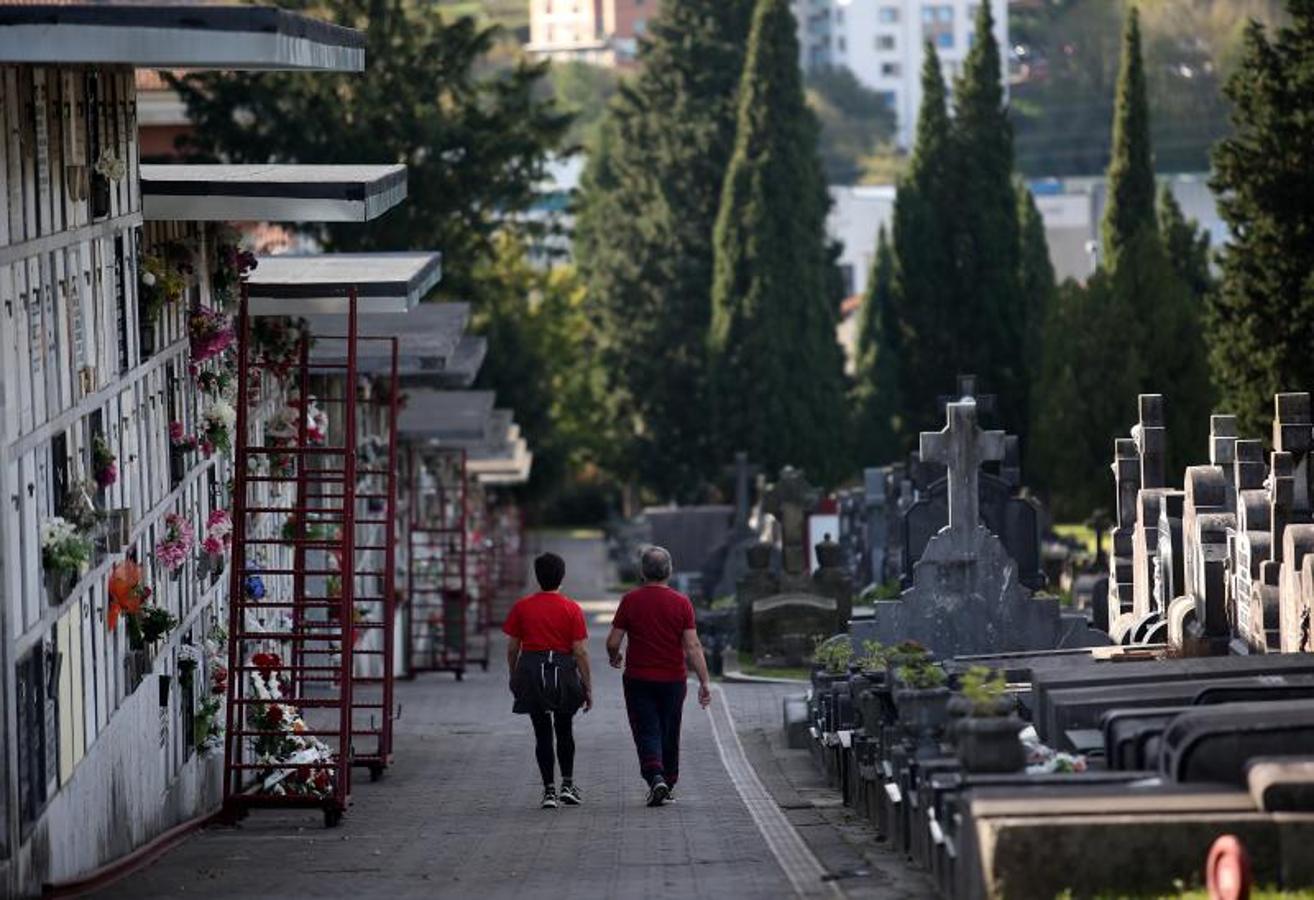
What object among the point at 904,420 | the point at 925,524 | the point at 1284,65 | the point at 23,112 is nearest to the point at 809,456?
the point at 904,420

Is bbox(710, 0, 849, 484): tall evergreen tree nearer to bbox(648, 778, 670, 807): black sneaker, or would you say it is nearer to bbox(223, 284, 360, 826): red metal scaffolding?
bbox(223, 284, 360, 826): red metal scaffolding

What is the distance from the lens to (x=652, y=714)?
19953mm

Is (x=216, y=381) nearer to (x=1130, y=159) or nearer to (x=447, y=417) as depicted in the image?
(x=447, y=417)

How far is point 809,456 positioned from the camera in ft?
238

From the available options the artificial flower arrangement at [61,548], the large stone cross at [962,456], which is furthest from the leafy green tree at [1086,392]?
the artificial flower arrangement at [61,548]

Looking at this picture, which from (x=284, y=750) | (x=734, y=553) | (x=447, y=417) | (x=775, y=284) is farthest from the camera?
(x=775, y=284)

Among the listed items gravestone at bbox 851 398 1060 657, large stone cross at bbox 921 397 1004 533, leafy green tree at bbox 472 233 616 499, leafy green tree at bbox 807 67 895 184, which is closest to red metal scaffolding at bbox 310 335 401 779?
gravestone at bbox 851 398 1060 657

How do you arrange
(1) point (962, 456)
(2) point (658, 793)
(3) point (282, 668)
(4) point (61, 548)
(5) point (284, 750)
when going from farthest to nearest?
1. (1) point (962, 456)
2. (3) point (282, 668)
3. (5) point (284, 750)
4. (2) point (658, 793)
5. (4) point (61, 548)

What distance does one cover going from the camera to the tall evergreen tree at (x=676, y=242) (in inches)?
3034

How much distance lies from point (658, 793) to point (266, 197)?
4305 mm

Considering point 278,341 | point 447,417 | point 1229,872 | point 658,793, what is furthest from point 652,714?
point 447,417

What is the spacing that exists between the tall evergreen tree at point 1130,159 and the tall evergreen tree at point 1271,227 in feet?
82.2

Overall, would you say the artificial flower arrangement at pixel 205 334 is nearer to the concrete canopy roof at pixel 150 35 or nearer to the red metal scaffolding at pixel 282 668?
the red metal scaffolding at pixel 282 668

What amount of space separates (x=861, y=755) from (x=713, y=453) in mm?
55947
